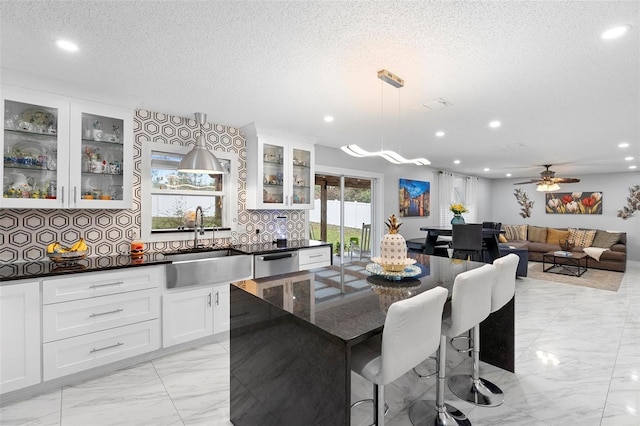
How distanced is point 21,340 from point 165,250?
1.37 metres

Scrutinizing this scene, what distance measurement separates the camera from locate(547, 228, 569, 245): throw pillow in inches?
321

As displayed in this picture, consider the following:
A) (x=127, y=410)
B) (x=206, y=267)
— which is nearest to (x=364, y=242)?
(x=206, y=267)

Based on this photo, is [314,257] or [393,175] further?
[393,175]

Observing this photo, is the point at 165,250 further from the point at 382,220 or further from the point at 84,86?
the point at 382,220

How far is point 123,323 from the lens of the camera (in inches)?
102

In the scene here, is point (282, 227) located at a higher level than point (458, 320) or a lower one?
higher

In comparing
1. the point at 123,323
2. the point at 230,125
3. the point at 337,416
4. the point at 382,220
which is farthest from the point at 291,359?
the point at 382,220

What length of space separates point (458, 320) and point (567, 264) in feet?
24.5

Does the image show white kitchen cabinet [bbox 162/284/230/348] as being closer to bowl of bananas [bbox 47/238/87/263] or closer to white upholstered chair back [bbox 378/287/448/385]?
bowl of bananas [bbox 47/238/87/263]

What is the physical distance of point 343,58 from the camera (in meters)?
2.11

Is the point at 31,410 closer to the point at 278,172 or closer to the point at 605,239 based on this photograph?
the point at 278,172

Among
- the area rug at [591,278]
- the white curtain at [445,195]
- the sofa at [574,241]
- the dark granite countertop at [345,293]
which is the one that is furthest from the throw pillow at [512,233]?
the dark granite countertop at [345,293]

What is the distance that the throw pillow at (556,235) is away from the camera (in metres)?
8.15

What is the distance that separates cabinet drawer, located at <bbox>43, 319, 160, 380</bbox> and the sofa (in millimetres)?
6718
